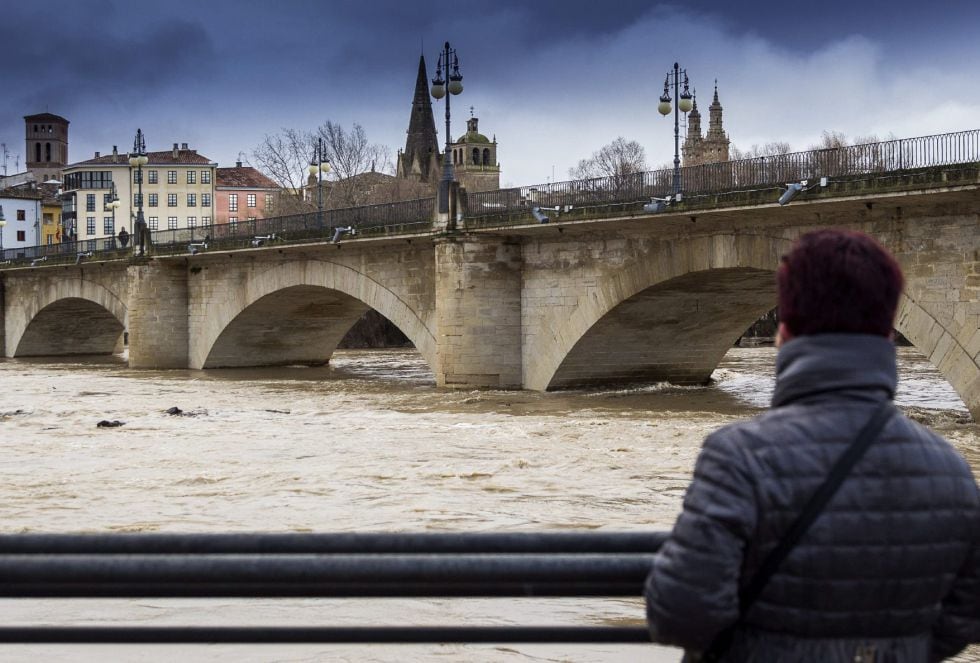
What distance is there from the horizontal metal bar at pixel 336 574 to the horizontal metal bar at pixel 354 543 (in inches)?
2.2

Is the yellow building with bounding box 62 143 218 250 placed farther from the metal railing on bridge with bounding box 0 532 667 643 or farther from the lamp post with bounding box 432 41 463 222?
the metal railing on bridge with bounding box 0 532 667 643

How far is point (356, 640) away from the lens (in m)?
2.54

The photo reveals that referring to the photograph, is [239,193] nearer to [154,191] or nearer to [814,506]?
[154,191]

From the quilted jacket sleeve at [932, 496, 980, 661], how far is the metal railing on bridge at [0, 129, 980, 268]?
15059mm

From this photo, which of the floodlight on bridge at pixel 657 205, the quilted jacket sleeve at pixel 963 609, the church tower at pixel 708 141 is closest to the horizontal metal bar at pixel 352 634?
the quilted jacket sleeve at pixel 963 609

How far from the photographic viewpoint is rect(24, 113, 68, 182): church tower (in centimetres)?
12231

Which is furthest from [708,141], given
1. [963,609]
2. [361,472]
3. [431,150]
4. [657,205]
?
[963,609]

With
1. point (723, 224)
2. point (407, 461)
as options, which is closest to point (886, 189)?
point (723, 224)

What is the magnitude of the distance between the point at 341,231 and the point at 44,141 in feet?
343

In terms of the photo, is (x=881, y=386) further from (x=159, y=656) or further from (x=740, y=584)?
(x=159, y=656)

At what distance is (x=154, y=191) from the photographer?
3713 inches

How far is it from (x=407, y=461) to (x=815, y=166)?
26.5 feet

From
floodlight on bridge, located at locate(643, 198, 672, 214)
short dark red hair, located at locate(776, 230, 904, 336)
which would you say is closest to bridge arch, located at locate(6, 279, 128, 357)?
floodlight on bridge, located at locate(643, 198, 672, 214)

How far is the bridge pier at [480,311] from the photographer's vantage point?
25.0m
